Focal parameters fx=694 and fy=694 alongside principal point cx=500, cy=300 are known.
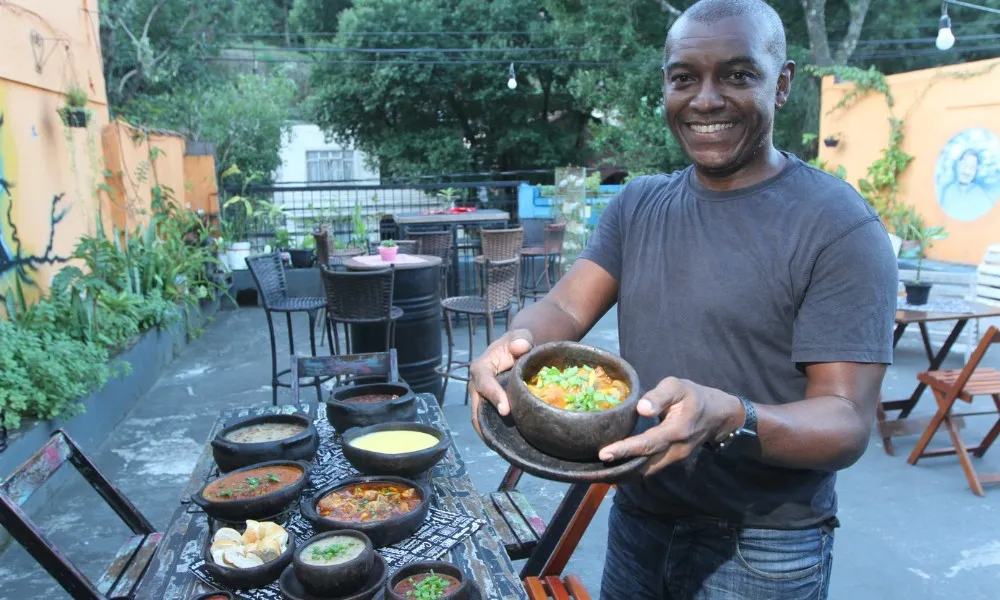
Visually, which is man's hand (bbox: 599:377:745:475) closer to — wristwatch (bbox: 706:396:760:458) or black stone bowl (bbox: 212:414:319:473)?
wristwatch (bbox: 706:396:760:458)

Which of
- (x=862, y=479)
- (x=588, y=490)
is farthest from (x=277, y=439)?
(x=862, y=479)

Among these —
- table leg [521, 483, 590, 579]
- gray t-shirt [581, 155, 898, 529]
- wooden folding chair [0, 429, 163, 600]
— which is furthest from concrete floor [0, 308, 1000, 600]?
gray t-shirt [581, 155, 898, 529]

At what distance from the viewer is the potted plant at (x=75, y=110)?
5.82 meters

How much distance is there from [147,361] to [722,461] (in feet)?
18.1

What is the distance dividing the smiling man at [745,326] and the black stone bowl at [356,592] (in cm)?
57

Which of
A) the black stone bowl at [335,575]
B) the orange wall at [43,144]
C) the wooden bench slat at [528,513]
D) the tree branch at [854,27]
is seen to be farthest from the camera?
the tree branch at [854,27]

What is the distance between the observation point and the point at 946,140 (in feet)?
27.6

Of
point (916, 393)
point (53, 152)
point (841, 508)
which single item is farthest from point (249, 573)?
point (53, 152)

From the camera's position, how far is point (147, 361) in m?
5.71

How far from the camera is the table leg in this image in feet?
7.41

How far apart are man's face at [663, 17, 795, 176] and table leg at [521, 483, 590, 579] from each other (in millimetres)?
1255

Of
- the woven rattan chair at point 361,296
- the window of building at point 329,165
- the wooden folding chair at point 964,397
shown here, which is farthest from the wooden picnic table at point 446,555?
the window of building at point 329,165

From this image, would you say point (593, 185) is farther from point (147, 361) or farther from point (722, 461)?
point (722, 461)

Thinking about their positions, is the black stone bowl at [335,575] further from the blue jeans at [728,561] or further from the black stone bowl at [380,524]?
the blue jeans at [728,561]
